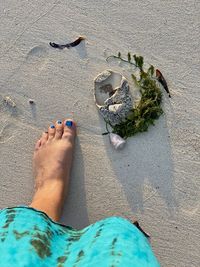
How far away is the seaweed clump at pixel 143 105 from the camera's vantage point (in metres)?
2.29

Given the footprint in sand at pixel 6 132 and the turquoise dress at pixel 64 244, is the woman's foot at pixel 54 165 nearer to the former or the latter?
the footprint in sand at pixel 6 132

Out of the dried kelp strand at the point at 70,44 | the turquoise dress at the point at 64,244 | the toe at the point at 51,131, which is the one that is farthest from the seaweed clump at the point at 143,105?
the turquoise dress at the point at 64,244

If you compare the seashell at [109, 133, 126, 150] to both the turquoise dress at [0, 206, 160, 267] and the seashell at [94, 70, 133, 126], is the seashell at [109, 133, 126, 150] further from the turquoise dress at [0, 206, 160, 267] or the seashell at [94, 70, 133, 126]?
the turquoise dress at [0, 206, 160, 267]

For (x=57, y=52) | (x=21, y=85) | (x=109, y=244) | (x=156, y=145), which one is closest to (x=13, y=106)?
(x=21, y=85)

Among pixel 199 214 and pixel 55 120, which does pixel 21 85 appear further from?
pixel 199 214

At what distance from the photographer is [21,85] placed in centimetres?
242

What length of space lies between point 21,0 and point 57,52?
0.36 meters

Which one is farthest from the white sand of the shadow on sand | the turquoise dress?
the turquoise dress

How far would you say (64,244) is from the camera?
1951 mm

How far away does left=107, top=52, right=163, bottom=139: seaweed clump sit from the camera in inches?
90.2

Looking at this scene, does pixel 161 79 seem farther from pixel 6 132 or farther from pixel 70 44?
pixel 6 132

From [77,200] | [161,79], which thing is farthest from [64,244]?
[161,79]

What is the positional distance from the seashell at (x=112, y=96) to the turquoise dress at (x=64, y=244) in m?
0.61

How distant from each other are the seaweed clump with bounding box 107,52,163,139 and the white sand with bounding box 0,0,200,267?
0.15 ft
